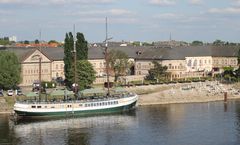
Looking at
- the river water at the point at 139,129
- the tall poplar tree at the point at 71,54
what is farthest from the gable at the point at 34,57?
the river water at the point at 139,129

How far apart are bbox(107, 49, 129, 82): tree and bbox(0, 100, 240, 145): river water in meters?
26.6

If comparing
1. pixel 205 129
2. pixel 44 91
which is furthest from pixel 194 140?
pixel 44 91

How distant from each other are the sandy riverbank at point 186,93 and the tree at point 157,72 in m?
8.11

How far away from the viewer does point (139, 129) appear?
63.9 metres

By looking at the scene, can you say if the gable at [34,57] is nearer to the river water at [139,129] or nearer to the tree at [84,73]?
the tree at [84,73]

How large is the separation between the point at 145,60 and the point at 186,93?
22184 mm

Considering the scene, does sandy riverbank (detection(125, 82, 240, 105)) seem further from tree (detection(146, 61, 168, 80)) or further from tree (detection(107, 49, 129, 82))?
tree (detection(107, 49, 129, 82))

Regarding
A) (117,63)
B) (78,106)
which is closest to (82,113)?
(78,106)

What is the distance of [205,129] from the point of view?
62.2 m

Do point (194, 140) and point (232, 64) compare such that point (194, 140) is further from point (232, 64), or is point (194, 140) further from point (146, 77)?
point (232, 64)

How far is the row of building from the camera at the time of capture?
333ft

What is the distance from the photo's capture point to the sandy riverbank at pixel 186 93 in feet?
289

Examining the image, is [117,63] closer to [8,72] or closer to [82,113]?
[8,72]

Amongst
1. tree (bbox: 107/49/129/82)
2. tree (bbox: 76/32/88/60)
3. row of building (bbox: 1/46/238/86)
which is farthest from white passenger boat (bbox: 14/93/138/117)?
tree (bbox: 107/49/129/82)
